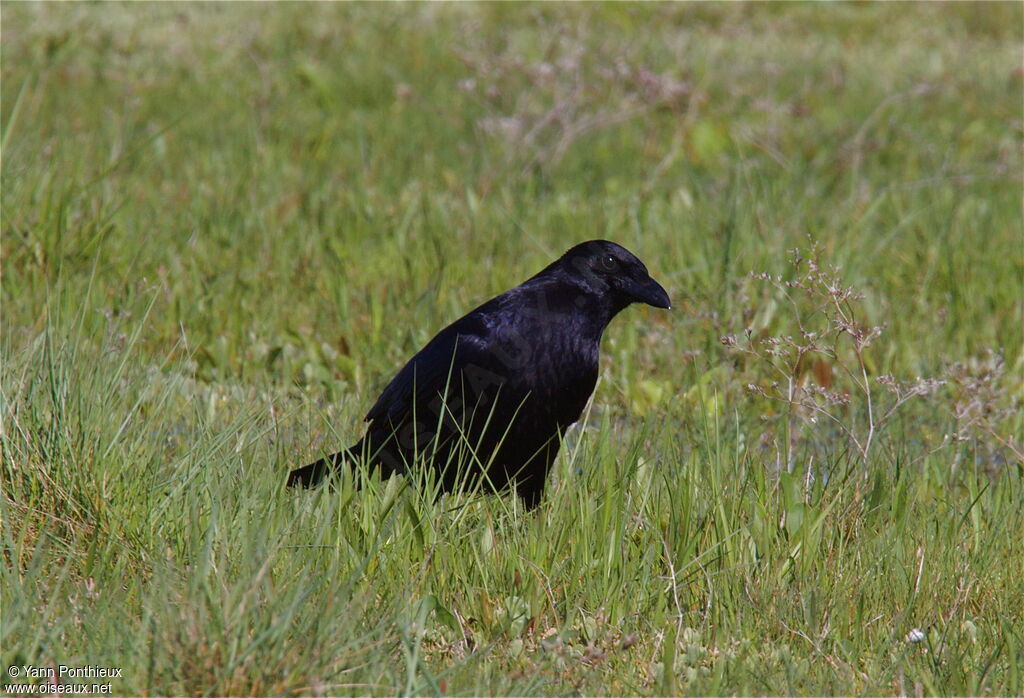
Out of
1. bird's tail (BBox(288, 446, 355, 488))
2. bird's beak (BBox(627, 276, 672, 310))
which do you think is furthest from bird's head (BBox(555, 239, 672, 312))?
bird's tail (BBox(288, 446, 355, 488))

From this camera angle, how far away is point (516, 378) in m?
3.41

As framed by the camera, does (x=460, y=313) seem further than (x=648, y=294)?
Yes

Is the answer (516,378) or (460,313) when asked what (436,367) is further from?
(460,313)

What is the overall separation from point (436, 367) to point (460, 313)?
4.68ft

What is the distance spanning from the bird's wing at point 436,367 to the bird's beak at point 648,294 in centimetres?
47

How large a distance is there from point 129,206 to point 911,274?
12.3ft

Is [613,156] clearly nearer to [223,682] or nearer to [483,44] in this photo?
[483,44]

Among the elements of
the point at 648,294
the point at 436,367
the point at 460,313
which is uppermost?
the point at 648,294

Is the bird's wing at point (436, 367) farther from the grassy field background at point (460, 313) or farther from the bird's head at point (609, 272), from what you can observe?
the bird's head at point (609, 272)

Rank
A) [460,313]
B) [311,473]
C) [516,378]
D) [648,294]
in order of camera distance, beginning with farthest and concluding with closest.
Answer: [460,313] < [648,294] < [516,378] < [311,473]

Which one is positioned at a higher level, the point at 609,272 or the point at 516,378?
the point at 609,272

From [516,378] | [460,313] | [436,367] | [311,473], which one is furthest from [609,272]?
[460,313]

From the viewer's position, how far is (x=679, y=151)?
8195 mm

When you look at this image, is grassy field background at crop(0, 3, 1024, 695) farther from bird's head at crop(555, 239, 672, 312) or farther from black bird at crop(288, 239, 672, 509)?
bird's head at crop(555, 239, 672, 312)
